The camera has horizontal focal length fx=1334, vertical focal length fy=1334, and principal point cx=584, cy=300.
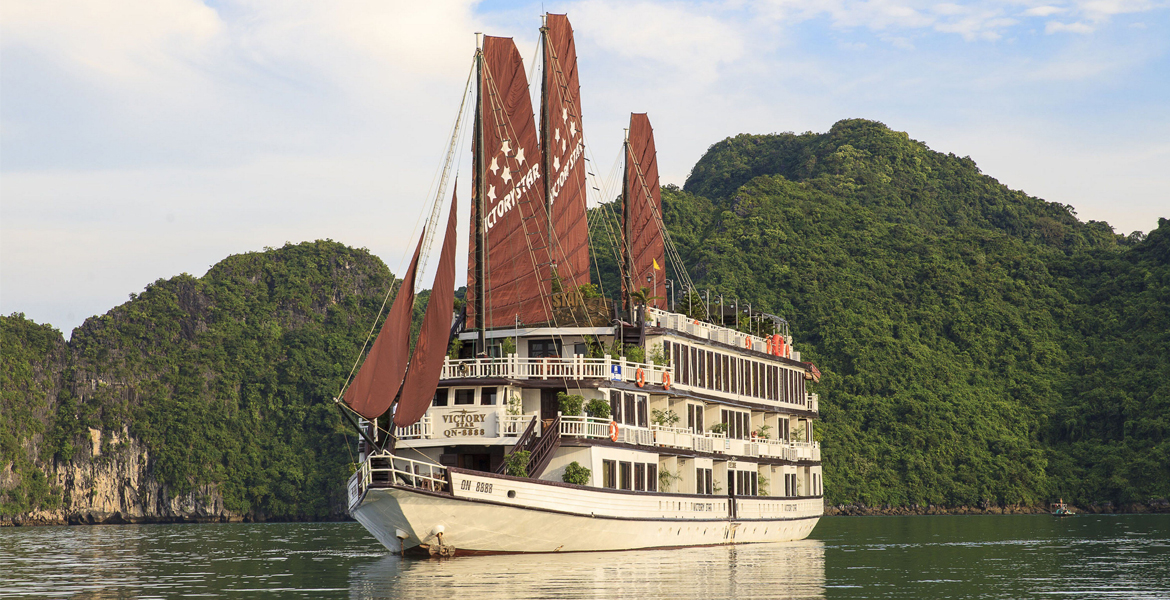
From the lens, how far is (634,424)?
3756cm

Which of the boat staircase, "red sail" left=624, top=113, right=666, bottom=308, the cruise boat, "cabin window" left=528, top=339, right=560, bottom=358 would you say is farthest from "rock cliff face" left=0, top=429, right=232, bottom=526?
the boat staircase

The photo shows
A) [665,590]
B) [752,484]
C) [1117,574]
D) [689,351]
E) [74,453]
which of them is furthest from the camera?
[74,453]

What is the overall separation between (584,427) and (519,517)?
146 inches

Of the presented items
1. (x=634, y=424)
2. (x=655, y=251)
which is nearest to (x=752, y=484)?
(x=634, y=424)

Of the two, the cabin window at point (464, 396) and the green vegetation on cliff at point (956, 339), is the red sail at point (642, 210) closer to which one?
the cabin window at point (464, 396)

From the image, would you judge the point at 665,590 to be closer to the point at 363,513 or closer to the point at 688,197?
the point at 363,513

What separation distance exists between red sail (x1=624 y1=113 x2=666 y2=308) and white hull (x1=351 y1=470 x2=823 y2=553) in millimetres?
16731

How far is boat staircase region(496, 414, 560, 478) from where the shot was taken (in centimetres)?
3396

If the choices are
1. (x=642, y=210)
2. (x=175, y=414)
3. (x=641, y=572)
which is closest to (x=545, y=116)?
(x=642, y=210)

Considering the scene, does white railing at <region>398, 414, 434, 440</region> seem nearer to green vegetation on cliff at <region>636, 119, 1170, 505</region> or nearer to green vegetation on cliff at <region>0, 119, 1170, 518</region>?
green vegetation on cliff at <region>0, 119, 1170, 518</region>

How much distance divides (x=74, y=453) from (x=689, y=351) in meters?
87.3

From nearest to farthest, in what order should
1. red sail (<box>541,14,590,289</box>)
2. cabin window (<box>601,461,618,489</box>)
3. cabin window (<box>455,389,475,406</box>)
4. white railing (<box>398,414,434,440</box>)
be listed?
white railing (<box>398,414,434,440</box>) → cabin window (<box>601,461,618,489</box>) → cabin window (<box>455,389,475,406</box>) → red sail (<box>541,14,590,289</box>)

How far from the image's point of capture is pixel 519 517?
106ft

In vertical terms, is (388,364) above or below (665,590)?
above
